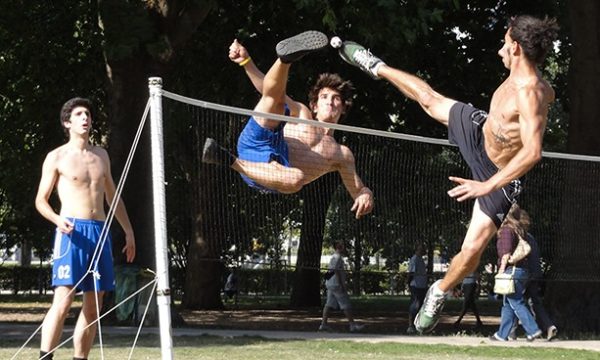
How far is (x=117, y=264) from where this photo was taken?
21531 millimetres

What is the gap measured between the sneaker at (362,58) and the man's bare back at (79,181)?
94.1 inches

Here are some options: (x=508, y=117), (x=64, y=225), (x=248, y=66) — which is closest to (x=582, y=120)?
(x=248, y=66)

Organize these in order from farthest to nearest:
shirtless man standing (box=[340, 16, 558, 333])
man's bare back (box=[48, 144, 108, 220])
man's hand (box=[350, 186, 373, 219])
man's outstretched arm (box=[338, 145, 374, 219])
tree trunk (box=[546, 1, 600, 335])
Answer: tree trunk (box=[546, 1, 600, 335]) < man's bare back (box=[48, 144, 108, 220]) < man's outstretched arm (box=[338, 145, 374, 219]) < man's hand (box=[350, 186, 373, 219]) < shirtless man standing (box=[340, 16, 558, 333])

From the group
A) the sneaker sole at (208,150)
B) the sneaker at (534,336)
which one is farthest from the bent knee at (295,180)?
the sneaker at (534,336)

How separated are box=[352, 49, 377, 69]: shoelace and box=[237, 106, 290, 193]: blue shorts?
77 centimetres

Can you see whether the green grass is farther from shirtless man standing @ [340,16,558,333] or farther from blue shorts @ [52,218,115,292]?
shirtless man standing @ [340,16,558,333]

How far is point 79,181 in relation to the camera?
35.3 ft

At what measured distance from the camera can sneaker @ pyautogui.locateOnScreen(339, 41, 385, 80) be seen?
973cm

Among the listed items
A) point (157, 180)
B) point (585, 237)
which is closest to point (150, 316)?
point (585, 237)

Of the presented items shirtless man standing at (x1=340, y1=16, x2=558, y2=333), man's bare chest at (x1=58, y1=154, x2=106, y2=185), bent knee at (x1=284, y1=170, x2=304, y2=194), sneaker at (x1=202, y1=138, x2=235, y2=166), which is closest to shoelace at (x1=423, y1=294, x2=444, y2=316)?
shirtless man standing at (x1=340, y1=16, x2=558, y2=333)

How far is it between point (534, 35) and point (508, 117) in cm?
61

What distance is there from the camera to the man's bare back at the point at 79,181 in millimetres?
10773

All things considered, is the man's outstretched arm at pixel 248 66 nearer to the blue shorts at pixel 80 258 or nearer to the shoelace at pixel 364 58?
the shoelace at pixel 364 58

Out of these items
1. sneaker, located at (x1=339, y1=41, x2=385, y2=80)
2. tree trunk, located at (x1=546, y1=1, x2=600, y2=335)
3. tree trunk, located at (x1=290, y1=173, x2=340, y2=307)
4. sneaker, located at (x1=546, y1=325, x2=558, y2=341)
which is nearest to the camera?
sneaker, located at (x1=339, y1=41, x2=385, y2=80)
